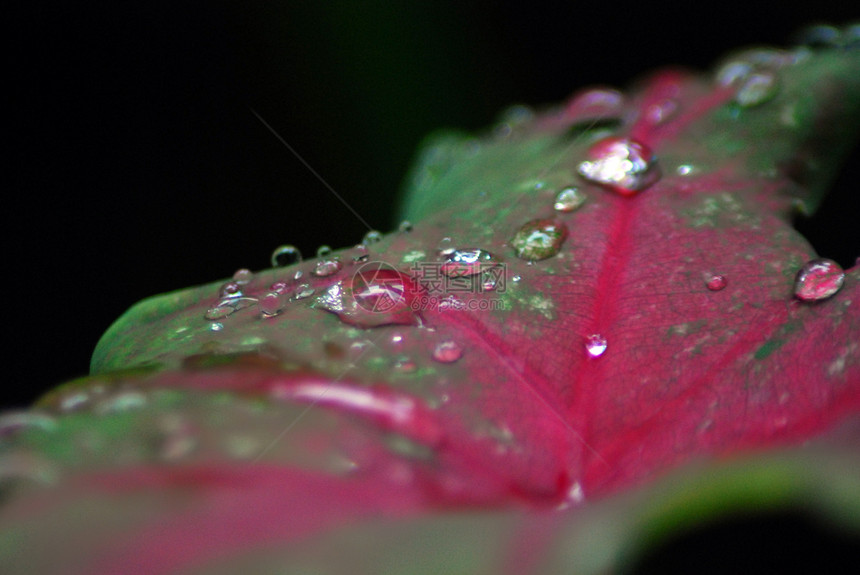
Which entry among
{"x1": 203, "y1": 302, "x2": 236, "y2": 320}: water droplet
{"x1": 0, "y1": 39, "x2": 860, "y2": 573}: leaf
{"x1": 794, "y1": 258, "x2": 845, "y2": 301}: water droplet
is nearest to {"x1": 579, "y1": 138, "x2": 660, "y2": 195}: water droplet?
{"x1": 0, "y1": 39, "x2": 860, "y2": 573}: leaf

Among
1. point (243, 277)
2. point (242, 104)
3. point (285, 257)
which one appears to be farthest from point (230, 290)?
point (242, 104)

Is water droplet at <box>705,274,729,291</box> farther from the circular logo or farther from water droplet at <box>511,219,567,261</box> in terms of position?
the circular logo

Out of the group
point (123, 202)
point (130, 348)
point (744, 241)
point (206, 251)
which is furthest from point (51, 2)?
point (744, 241)

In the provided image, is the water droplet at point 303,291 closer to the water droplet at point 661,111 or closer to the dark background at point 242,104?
the water droplet at point 661,111

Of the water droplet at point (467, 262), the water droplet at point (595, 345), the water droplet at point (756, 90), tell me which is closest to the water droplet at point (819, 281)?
the water droplet at point (595, 345)

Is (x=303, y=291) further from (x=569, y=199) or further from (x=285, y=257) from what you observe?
(x=569, y=199)

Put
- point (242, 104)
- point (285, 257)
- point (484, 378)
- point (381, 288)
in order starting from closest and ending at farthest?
point (484, 378) → point (381, 288) → point (285, 257) → point (242, 104)

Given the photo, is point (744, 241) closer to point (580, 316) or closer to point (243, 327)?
point (580, 316)
